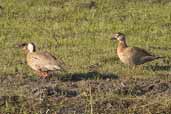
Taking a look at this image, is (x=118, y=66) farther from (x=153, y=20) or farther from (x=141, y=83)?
(x=153, y=20)

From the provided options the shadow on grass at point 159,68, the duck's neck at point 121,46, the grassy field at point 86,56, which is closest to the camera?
the grassy field at point 86,56

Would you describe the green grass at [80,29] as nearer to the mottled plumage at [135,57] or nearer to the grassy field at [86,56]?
the grassy field at [86,56]

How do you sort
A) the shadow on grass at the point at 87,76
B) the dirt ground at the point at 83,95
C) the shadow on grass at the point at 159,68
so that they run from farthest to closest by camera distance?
the shadow on grass at the point at 159,68
the shadow on grass at the point at 87,76
the dirt ground at the point at 83,95

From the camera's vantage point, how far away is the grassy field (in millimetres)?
8719

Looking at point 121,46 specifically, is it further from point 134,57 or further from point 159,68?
point 159,68

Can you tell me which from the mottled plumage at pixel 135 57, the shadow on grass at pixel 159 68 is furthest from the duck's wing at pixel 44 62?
the shadow on grass at pixel 159 68

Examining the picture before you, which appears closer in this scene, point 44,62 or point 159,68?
point 44,62

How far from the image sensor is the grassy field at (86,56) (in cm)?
872

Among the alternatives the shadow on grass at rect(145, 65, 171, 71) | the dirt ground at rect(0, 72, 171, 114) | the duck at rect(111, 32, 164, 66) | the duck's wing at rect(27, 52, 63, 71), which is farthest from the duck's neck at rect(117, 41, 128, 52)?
the duck's wing at rect(27, 52, 63, 71)

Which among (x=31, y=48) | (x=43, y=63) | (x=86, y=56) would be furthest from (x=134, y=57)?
(x=43, y=63)

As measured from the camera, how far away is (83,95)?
915 cm

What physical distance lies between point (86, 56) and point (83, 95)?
3.98 m

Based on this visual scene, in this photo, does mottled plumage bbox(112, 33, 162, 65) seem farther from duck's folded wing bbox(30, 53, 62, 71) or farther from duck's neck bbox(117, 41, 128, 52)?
duck's folded wing bbox(30, 53, 62, 71)

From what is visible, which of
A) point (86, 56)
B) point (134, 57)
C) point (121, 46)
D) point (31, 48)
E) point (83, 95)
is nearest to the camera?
point (83, 95)
